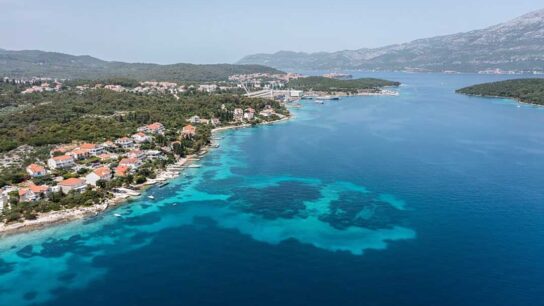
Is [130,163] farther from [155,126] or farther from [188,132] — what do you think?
[155,126]

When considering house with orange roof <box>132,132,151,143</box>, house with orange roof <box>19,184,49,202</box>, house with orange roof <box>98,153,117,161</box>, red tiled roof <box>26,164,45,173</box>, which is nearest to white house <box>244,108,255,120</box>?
house with orange roof <box>132,132,151,143</box>

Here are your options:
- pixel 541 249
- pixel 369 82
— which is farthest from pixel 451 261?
pixel 369 82

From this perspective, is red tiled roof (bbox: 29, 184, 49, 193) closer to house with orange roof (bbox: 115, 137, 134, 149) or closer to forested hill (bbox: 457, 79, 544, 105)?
house with orange roof (bbox: 115, 137, 134, 149)

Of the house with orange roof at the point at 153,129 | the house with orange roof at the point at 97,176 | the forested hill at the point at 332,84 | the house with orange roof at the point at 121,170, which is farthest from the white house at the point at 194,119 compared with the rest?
the forested hill at the point at 332,84

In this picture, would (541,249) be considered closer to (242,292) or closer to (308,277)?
(308,277)

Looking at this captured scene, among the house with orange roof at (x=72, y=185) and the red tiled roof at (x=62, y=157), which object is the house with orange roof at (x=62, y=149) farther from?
the house with orange roof at (x=72, y=185)

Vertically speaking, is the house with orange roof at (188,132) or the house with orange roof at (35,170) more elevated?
the house with orange roof at (188,132)
